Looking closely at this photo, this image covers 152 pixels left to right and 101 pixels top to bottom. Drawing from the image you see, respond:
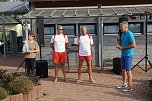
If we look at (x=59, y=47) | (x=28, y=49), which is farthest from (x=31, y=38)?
(x=59, y=47)

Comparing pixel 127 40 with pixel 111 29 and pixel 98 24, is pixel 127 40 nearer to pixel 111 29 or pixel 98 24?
pixel 98 24

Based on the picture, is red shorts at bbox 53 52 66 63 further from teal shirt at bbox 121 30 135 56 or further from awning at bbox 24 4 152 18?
awning at bbox 24 4 152 18

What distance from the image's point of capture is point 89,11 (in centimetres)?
1345

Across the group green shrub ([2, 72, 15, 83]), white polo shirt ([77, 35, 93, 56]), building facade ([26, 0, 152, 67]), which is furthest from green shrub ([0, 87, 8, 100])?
building facade ([26, 0, 152, 67])

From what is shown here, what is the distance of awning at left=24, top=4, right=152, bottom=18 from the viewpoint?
12.6 meters

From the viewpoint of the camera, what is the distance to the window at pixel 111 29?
14414 mm

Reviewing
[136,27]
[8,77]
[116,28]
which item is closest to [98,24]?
[116,28]

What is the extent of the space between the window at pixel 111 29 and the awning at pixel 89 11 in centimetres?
79

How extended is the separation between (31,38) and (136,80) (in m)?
3.65

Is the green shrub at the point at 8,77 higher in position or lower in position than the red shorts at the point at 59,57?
lower

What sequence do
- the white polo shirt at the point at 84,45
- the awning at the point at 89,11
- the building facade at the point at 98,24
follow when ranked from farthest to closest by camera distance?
the building facade at the point at 98,24 < the awning at the point at 89,11 < the white polo shirt at the point at 84,45

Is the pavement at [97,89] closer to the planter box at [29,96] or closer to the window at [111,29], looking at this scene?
the planter box at [29,96]

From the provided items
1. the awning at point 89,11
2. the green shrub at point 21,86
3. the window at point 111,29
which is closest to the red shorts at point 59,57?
the green shrub at point 21,86

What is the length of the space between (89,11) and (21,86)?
250 inches
